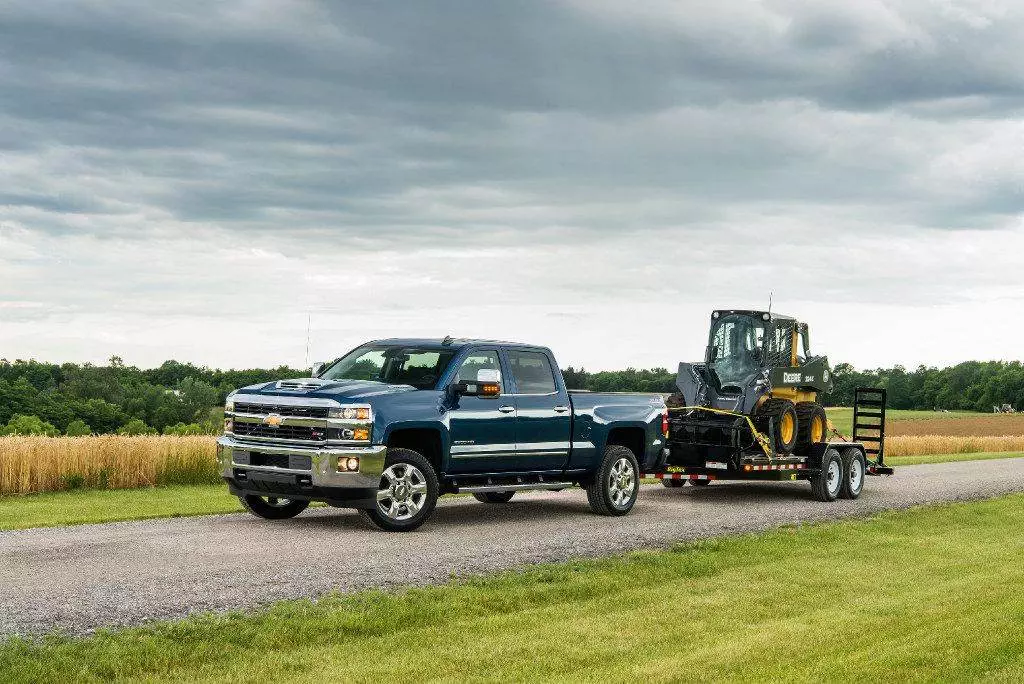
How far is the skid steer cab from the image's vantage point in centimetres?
1955

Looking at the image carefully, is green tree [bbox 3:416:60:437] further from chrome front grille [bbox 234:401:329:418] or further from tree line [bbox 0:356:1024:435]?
chrome front grille [bbox 234:401:329:418]

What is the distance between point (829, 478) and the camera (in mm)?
20656

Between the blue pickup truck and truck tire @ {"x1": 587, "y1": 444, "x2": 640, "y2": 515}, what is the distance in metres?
0.01

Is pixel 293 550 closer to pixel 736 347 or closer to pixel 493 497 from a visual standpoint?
pixel 493 497

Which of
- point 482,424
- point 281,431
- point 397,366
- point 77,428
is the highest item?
point 397,366

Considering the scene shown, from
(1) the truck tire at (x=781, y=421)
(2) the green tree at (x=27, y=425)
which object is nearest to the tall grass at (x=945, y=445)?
(1) the truck tire at (x=781, y=421)

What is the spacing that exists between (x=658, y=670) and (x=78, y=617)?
4.16 metres

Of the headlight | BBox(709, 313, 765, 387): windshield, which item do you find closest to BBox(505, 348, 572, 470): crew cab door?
the headlight

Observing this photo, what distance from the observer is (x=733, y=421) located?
1947 centimetres

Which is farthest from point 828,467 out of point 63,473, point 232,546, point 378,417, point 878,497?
point 63,473

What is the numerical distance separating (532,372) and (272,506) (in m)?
3.66

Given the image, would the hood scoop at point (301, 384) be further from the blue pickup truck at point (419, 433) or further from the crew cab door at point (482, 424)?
the crew cab door at point (482, 424)

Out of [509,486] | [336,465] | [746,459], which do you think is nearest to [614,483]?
[509,486]

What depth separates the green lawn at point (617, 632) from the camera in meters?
7.93
